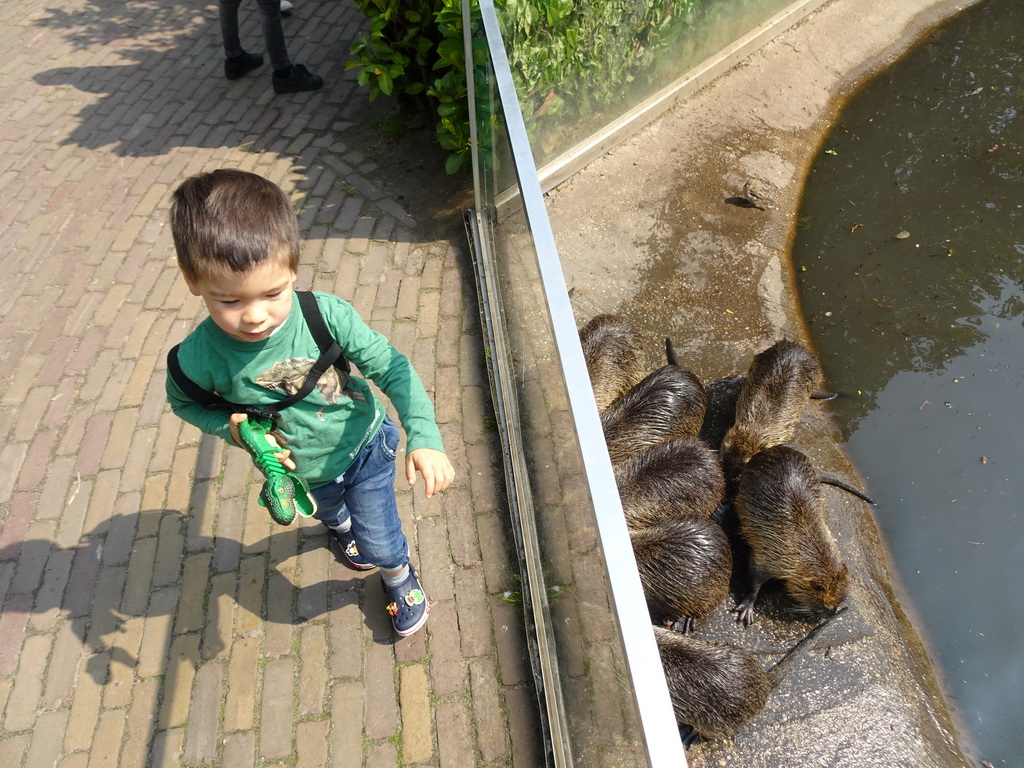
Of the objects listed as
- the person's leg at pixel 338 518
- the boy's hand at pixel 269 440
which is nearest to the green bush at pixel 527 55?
the person's leg at pixel 338 518

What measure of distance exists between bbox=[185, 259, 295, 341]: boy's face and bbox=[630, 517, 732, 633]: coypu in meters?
2.26

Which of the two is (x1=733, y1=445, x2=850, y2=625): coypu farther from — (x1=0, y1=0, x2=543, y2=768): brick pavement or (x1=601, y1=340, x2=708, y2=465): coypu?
(x1=0, y1=0, x2=543, y2=768): brick pavement

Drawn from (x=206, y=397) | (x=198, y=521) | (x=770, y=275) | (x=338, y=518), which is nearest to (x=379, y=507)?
(x=338, y=518)

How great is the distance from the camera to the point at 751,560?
157 inches

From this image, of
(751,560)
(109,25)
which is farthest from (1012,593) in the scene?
(109,25)

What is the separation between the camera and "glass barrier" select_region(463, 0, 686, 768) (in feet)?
5.81


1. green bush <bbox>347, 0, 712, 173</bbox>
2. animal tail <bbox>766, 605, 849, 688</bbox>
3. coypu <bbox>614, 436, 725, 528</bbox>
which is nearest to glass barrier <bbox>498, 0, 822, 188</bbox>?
green bush <bbox>347, 0, 712, 173</bbox>

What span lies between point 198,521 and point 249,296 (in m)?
2.20

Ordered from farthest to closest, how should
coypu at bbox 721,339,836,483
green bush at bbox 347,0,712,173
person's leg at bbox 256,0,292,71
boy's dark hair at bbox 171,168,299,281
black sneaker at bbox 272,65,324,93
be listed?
1. black sneaker at bbox 272,65,324,93
2. person's leg at bbox 256,0,292,71
3. green bush at bbox 347,0,712,173
4. coypu at bbox 721,339,836,483
5. boy's dark hair at bbox 171,168,299,281

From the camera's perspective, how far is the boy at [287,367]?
1970 millimetres

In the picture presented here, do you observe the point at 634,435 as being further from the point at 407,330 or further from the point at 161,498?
the point at 161,498

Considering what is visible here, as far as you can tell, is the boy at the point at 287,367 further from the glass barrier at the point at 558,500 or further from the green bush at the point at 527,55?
the green bush at the point at 527,55

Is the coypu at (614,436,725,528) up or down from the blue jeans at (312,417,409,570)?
down

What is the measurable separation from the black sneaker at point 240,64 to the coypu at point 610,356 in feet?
15.7
